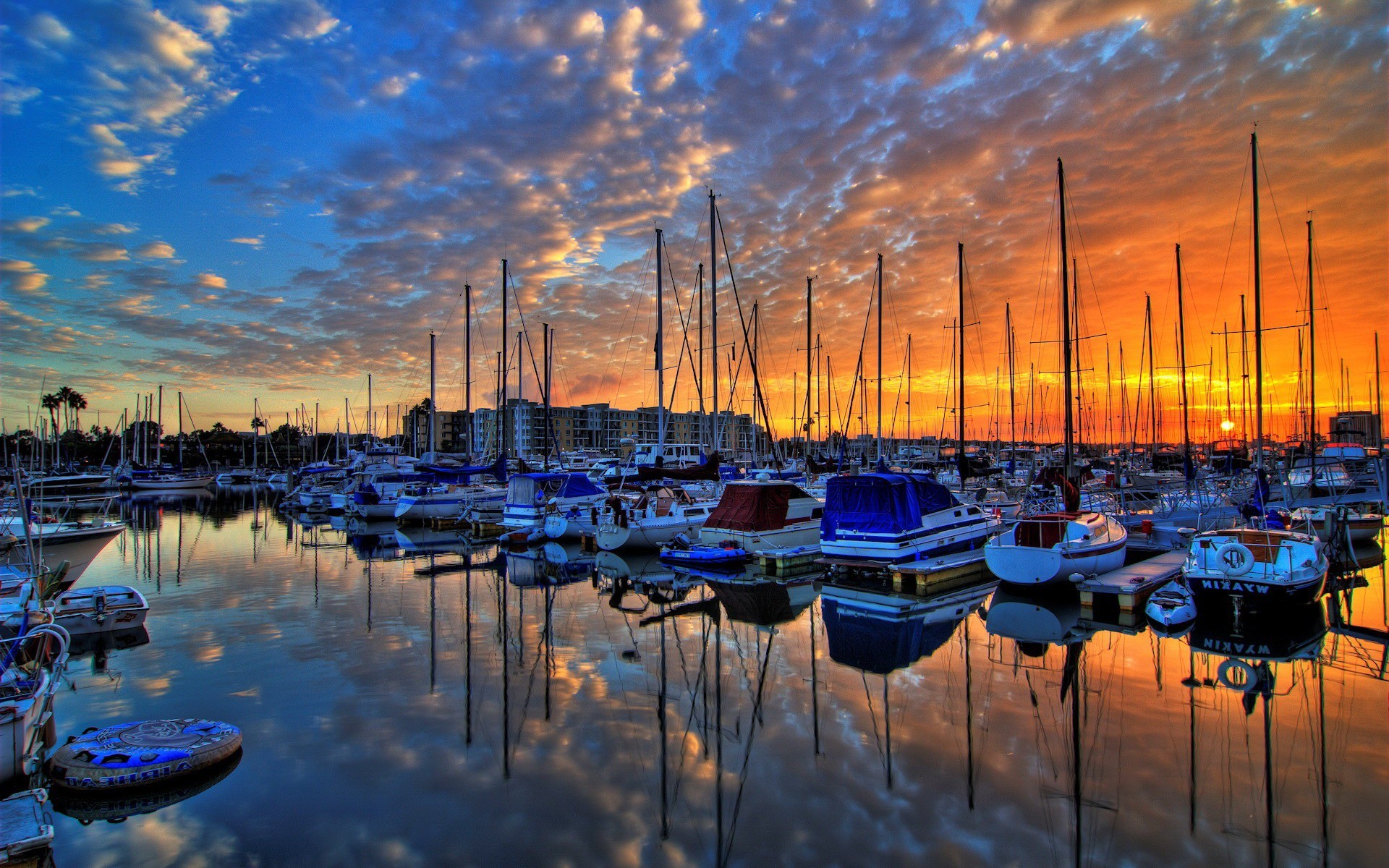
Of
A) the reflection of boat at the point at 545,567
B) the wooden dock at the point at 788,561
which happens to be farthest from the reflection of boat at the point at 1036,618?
the reflection of boat at the point at 545,567

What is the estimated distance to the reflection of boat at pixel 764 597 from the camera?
15.4 meters

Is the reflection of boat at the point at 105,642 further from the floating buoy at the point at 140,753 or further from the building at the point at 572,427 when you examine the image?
the building at the point at 572,427

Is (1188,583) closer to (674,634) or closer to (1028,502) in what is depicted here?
(1028,502)

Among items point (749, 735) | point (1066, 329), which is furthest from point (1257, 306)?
point (749, 735)

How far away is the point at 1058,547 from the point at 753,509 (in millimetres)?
8973

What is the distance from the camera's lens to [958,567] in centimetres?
1884

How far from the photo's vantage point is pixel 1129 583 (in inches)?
627

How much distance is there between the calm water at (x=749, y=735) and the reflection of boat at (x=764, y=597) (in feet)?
0.49

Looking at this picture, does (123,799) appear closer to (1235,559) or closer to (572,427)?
(1235,559)

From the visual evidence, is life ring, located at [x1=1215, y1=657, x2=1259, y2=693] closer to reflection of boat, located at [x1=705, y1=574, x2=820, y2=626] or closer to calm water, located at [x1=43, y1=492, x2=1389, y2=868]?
calm water, located at [x1=43, y1=492, x2=1389, y2=868]

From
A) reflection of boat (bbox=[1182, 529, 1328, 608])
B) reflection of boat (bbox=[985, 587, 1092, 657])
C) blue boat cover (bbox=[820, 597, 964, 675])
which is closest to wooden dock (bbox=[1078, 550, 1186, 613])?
reflection of boat (bbox=[985, 587, 1092, 657])

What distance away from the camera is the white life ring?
13.9 m

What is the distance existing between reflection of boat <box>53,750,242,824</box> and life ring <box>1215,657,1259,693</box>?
13571 mm

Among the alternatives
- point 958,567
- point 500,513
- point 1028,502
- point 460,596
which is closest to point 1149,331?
point 1028,502
